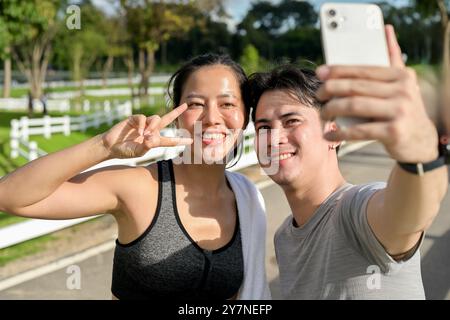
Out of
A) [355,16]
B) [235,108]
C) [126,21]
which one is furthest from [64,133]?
[355,16]

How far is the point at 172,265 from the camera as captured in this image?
2129mm

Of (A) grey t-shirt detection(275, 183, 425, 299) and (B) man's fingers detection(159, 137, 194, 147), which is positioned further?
(B) man's fingers detection(159, 137, 194, 147)

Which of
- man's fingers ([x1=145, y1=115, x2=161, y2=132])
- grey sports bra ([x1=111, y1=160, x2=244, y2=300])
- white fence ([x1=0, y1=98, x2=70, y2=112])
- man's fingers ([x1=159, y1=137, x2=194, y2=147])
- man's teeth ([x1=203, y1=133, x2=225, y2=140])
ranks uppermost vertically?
man's fingers ([x1=145, y1=115, x2=161, y2=132])

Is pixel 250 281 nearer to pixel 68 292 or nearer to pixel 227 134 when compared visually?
pixel 227 134

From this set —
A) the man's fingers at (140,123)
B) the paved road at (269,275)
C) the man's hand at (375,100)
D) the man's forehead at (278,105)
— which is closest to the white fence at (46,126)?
the paved road at (269,275)

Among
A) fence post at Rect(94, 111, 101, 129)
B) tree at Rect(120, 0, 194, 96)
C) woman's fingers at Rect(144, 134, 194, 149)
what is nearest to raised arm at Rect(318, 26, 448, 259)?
woman's fingers at Rect(144, 134, 194, 149)

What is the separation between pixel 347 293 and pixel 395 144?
2.63ft

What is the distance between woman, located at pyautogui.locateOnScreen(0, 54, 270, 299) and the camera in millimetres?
1887

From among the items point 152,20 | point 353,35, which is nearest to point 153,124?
point 353,35

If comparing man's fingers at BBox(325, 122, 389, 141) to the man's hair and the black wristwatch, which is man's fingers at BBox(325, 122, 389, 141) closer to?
the black wristwatch

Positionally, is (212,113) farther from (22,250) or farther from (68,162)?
(22,250)

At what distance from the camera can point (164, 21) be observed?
2203 cm

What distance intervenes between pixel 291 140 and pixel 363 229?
54 cm

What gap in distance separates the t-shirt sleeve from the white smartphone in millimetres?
637
